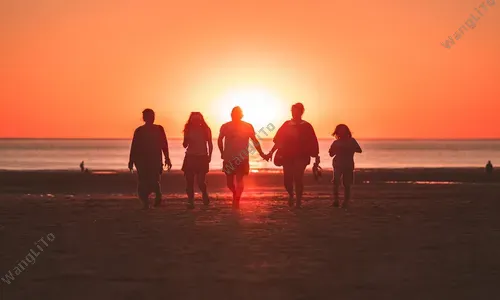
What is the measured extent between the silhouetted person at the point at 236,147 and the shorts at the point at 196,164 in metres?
0.40

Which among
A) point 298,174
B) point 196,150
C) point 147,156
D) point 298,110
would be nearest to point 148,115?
point 147,156

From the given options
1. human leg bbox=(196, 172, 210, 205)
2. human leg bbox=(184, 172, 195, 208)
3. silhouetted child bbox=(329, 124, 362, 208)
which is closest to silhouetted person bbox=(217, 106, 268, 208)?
human leg bbox=(196, 172, 210, 205)

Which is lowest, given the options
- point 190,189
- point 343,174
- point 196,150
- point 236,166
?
point 190,189

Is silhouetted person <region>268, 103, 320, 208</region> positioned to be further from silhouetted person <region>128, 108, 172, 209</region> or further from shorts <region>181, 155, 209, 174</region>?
silhouetted person <region>128, 108, 172, 209</region>

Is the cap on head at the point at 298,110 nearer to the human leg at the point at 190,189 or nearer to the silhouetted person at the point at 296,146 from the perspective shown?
the silhouetted person at the point at 296,146

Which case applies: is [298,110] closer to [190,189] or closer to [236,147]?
[236,147]

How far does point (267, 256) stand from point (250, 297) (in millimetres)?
2402

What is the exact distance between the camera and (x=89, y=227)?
12516mm

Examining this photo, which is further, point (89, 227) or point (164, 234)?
point (89, 227)

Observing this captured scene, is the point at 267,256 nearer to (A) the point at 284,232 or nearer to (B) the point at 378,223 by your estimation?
(A) the point at 284,232

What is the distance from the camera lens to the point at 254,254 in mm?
9430

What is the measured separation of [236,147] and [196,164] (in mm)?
861

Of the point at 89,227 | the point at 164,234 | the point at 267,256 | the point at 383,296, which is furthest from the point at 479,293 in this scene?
the point at 89,227

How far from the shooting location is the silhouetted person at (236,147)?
16.6 meters
